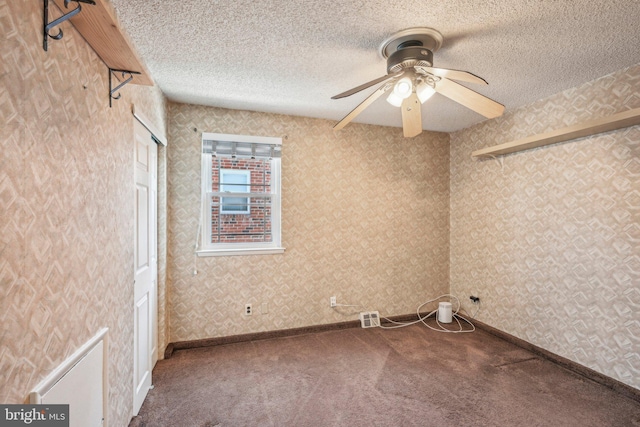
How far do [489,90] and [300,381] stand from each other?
3.01 metres

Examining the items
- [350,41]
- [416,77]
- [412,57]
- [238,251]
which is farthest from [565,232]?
[238,251]

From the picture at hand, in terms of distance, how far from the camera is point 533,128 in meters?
3.03

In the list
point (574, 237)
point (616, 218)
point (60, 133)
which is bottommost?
point (574, 237)

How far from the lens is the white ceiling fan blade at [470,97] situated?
1.78 meters

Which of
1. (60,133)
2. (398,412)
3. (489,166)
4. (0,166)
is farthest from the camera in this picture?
(489,166)

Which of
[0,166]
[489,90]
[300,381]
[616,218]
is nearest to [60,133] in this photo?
[0,166]

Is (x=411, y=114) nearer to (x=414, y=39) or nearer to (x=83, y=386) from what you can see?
(x=414, y=39)

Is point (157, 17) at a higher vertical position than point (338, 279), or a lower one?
higher

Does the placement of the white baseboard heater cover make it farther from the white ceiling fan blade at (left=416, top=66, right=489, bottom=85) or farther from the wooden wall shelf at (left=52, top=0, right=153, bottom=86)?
the white ceiling fan blade at (left=416, top=66, right=489, bottom=85)

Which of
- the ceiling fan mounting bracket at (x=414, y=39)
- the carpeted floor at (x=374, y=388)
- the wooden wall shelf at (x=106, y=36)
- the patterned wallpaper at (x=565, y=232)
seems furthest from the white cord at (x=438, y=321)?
the wooden wall shelf at (x=106, y=36)

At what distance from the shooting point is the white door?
6.91 ft

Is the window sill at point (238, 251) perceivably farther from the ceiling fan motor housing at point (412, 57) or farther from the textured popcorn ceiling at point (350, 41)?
the ceiling fan motor housing at point (412, 57)

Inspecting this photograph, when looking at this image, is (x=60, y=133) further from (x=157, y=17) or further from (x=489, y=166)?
(x=489, y=166)

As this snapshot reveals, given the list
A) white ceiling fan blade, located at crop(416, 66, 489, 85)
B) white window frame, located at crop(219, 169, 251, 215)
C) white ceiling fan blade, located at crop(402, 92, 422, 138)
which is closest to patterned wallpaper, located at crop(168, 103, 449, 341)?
white window frame, located at crop(219, 169, 251, 215)
